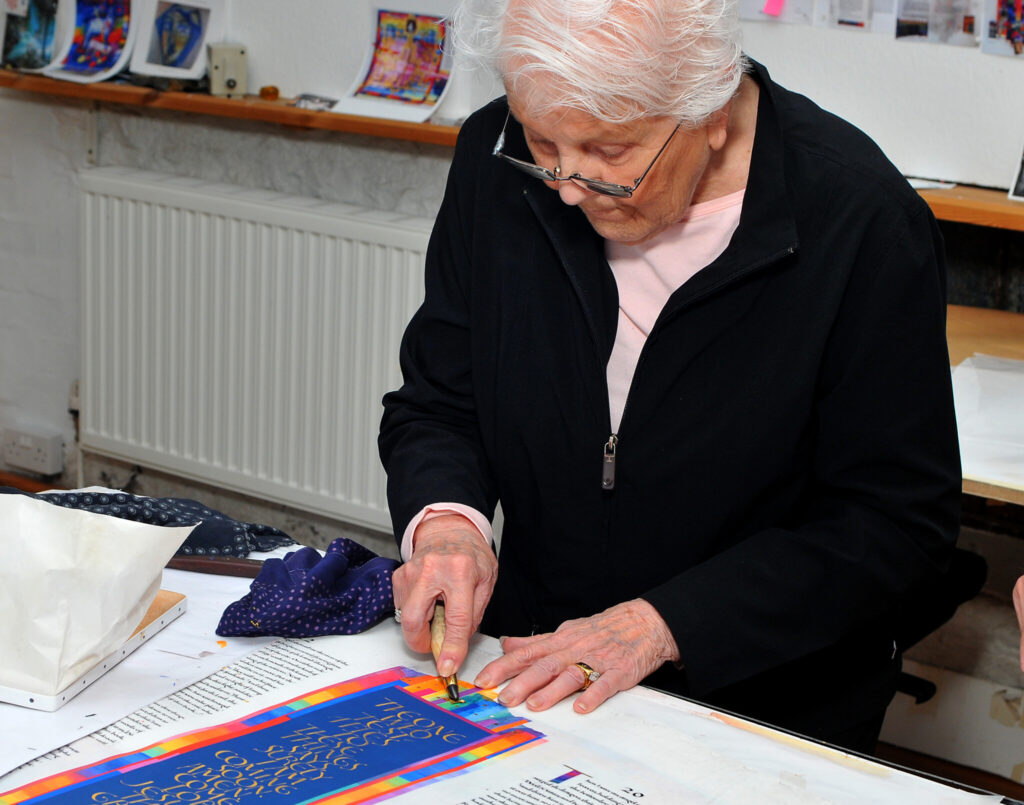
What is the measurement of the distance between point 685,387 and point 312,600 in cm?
45

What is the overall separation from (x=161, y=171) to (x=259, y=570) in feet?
6.57

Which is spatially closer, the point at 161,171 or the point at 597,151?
Result: the point at 597,151

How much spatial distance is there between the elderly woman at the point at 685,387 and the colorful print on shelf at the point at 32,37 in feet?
6.53

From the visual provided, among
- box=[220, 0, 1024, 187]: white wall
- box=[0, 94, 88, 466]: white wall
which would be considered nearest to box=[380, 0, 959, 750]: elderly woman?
box=[220, 0, 1024, 187]: white wall

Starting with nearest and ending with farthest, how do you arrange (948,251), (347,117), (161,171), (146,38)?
(948,251) → (347,117) → (146,38) → (161,171)

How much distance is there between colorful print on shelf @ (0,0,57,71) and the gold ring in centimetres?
245

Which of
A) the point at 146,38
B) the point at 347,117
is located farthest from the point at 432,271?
the point at 146,38

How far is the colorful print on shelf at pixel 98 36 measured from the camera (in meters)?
2.99

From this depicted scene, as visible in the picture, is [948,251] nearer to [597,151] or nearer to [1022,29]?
[1022,29]

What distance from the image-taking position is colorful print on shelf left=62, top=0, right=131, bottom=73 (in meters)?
2.99

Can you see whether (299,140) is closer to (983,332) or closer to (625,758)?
(983,332)

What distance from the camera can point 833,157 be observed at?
1339 millimetres

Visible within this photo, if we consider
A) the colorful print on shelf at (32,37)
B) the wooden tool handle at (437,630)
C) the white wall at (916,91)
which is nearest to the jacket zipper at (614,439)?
the wooden tool handle at (437,630)

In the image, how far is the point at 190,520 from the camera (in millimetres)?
1549
